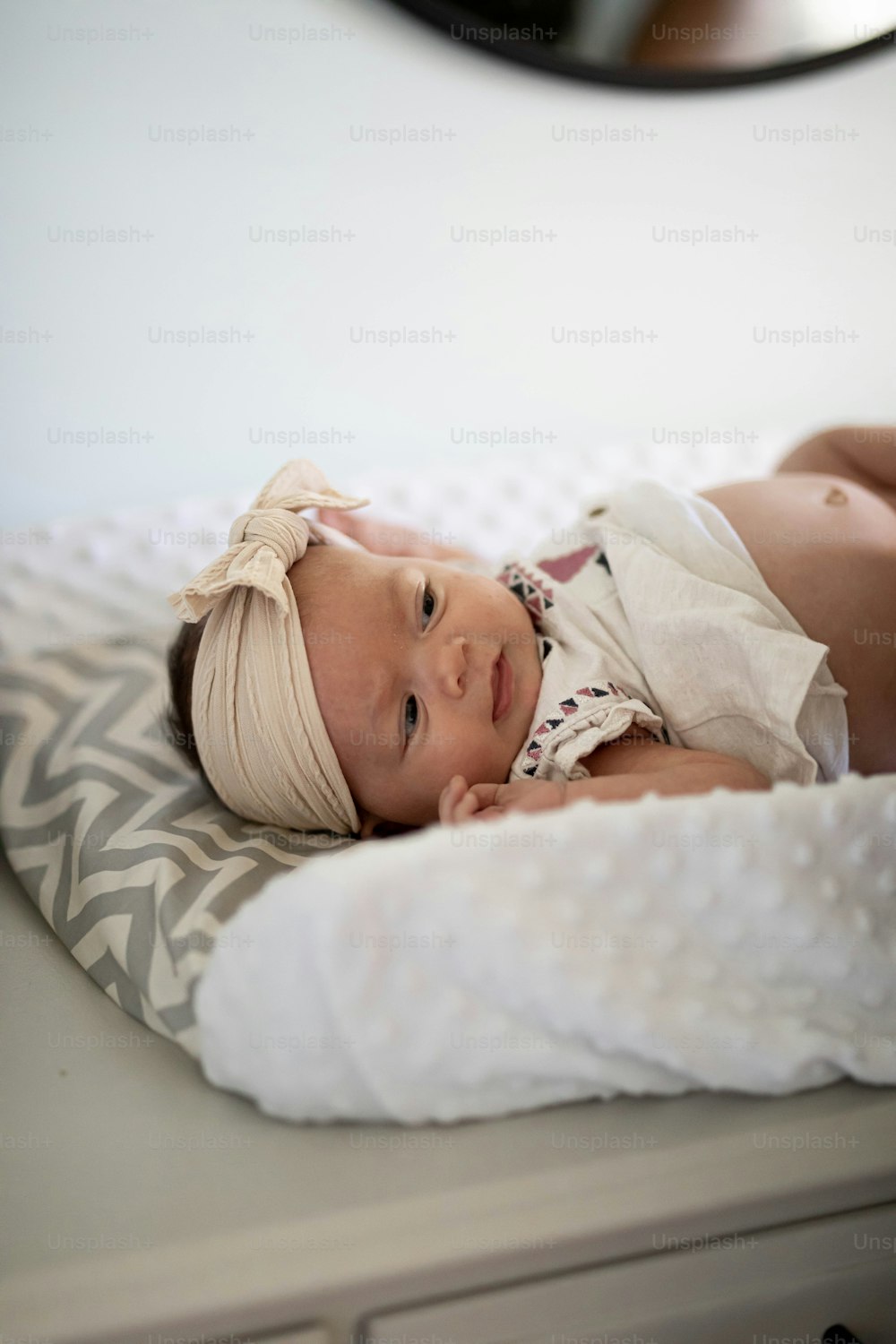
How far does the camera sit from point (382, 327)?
155 centimetres

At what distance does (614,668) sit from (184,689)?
0.44m

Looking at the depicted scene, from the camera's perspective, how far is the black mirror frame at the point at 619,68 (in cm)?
141

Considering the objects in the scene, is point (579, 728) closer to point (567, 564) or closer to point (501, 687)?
point (501, 687)

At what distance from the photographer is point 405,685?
951 mm

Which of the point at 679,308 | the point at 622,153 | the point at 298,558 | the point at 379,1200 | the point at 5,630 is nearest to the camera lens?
the point at 379,1200

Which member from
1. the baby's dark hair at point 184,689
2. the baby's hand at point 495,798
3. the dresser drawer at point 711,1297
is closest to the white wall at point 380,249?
the baby's dark hair at point 184,689

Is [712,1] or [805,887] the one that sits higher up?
[712,1]

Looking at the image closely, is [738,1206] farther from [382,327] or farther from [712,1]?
[712,1]

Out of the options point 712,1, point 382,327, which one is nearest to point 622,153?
point 712,1

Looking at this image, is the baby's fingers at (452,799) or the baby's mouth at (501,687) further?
the baby's mouth at (501,687)

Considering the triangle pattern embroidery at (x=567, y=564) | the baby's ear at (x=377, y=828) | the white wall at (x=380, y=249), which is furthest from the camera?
the white wall at (x=380, y=249)

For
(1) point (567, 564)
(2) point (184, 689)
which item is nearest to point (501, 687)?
(1) point (567, 564)

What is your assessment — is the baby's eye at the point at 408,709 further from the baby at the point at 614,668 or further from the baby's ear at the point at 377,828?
the baby's ear at the point at 377,828

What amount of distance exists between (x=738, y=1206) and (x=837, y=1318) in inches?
6.1
